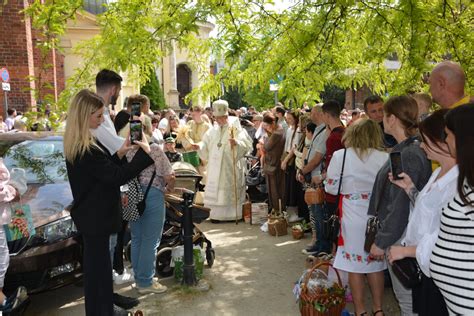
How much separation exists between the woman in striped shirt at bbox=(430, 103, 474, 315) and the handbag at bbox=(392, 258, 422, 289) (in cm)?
40

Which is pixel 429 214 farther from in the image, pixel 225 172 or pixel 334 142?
pixel 225 172

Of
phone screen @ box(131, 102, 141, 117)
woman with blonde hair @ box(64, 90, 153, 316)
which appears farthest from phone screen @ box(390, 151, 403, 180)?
phone screen @ box(131, 102, 141, 117)

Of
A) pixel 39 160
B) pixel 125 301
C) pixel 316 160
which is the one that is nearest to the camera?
pixel 125 301

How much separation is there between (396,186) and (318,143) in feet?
9.74

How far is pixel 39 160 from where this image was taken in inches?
215

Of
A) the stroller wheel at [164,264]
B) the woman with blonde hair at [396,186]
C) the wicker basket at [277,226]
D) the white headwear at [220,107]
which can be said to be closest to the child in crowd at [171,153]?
the white headwear at [220,107]

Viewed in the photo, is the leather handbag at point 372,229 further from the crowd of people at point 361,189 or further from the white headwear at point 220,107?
the white headwear at point 220,107

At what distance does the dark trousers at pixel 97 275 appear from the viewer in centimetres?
362

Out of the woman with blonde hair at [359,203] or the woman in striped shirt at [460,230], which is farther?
the woman with blonde hair at [359,203]

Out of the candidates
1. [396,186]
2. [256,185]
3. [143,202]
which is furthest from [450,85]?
[256,185]

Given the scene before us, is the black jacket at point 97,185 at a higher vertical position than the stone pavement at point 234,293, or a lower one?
higher

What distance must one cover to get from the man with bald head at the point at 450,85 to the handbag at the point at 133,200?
116 inches

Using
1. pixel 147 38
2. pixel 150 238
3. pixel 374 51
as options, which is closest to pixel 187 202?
pixel 150 238

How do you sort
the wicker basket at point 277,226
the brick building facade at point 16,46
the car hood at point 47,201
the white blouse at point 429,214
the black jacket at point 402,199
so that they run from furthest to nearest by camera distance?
the brick building facade at point 16,46 → the wicker basket at point 277,226 → the car hood at point 47,201 → the black jacket at point 402,199 → the white blouse at point 429,214
